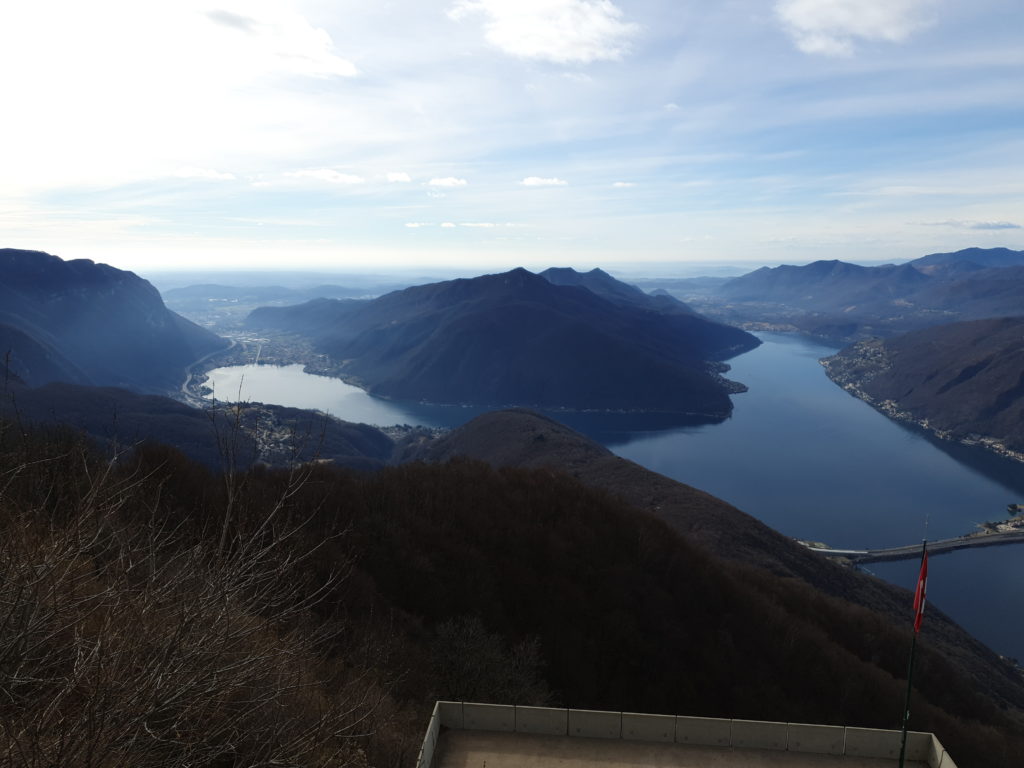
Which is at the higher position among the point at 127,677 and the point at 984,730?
the point at 127,677

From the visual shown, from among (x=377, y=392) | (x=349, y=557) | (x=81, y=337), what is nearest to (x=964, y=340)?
(x=377, y=392)

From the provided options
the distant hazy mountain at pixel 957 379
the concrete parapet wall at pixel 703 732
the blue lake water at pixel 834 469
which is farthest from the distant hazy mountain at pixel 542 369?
the concrete parapet wall at pixel 703 732

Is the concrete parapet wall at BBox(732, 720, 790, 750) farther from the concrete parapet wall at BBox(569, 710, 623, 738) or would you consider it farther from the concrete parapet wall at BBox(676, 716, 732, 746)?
the concrete parapet wall at BBox(569, 710, 623, 738)

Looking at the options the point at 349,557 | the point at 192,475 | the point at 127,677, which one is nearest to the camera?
the point at 127,677

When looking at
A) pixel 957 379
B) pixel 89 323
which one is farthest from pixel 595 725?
pixel 89 323

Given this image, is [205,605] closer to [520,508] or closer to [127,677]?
[127,677]

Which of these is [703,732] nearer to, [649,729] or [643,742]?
[649,729]
